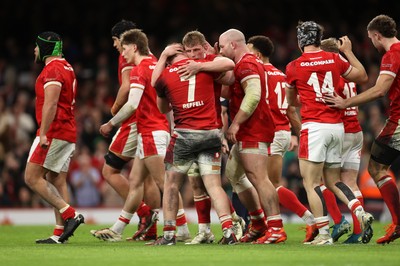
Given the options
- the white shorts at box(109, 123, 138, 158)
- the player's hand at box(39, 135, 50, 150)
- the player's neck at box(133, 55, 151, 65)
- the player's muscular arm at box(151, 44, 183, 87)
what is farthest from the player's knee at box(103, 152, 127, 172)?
the player's muscular arm at box(151, 44, 183, 87)

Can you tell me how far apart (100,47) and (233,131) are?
579 inches

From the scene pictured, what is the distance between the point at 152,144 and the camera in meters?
13.6

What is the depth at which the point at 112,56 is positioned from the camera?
2627cm

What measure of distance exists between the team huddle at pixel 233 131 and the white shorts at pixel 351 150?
1cm

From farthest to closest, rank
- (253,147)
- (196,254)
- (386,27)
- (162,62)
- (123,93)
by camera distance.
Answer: (123,93) < (386,27) < (253,147) < (162,62) < (196,254)

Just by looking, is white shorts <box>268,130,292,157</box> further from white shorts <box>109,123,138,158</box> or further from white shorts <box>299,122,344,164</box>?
white shorts <box>109,123,138,158</box>

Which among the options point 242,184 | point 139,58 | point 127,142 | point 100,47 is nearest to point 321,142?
point 242,184

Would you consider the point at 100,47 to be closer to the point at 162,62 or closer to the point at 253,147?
the point at 162,62

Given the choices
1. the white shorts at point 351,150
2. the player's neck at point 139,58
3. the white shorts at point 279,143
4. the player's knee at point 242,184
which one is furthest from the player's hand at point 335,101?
the player's neck at point 139,58

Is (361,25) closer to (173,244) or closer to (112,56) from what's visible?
→ (112,56)

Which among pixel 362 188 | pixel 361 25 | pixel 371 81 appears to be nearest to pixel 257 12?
pixel 361 25

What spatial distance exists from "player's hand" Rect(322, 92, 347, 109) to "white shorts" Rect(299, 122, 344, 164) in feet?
0.84

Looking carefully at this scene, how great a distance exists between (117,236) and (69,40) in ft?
43.7

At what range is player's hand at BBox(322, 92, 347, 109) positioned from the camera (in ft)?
40.3
